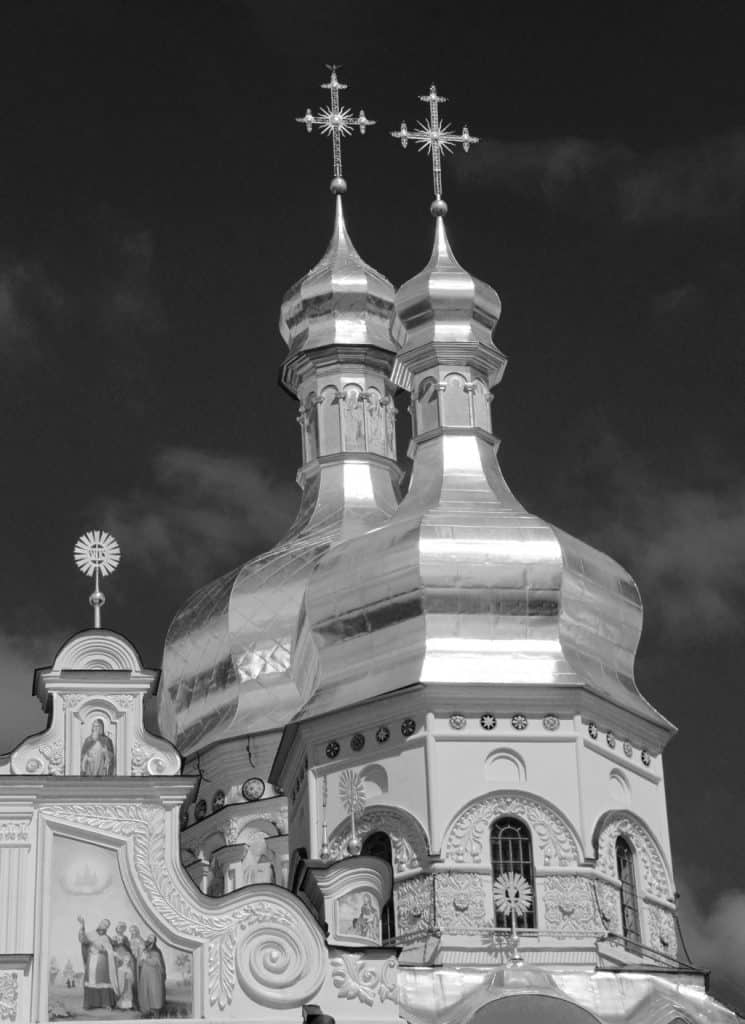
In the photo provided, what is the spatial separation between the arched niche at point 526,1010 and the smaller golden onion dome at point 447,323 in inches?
375

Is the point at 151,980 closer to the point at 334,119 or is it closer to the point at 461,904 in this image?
the point at 461,904

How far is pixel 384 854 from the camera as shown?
31.4 meters

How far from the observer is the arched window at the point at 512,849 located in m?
31.0

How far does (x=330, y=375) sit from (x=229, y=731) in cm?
623

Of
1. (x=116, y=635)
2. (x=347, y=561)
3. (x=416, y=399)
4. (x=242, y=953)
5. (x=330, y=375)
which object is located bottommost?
(x=242, y=953)

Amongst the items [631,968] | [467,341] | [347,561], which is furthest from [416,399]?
[631,968]

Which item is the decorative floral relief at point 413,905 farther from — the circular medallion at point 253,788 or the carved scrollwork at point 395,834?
the circular medallion at point 253,788

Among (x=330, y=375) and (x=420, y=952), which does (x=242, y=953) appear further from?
(x=330, y=375)

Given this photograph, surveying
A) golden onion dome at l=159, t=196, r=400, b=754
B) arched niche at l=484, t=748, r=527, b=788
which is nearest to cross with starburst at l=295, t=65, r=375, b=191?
golden onion dome at l=159, t=196, r=400, b=754

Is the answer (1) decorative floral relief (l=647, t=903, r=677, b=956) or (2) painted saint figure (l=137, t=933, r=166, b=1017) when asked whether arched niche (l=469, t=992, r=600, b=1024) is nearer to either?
(1) decorative floral relief (l=647, t=903, r=677, b=956)

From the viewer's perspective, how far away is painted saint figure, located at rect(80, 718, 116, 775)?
28328mm

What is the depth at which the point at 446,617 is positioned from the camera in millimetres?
32250

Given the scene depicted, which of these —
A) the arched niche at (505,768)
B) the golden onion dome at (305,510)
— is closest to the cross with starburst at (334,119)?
the golden onion dome at (305,510)

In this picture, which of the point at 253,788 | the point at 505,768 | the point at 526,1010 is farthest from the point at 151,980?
the point at 253,788
